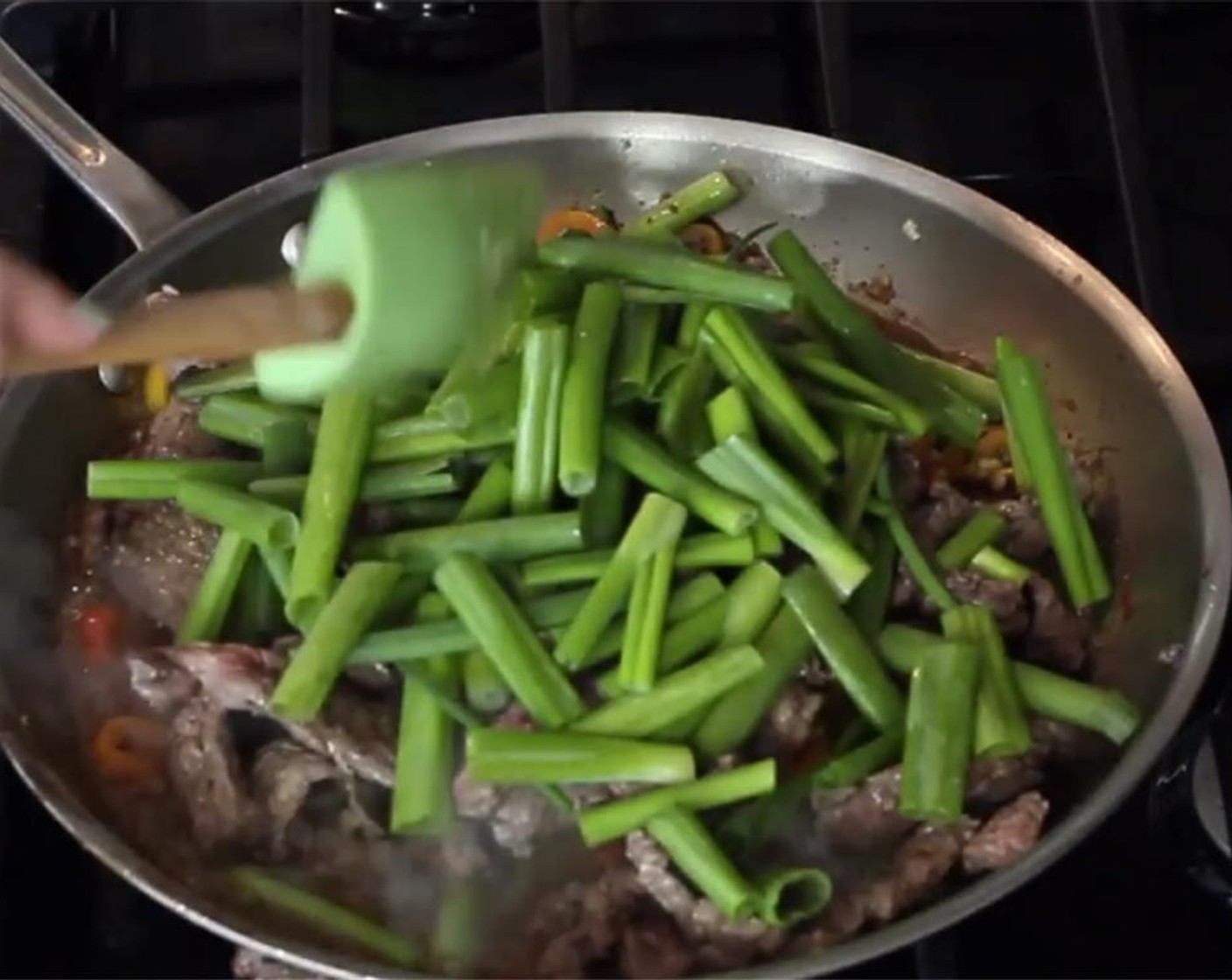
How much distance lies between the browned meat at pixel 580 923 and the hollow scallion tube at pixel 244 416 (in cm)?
33

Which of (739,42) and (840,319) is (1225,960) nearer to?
(840,319)

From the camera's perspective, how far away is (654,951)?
904 mm

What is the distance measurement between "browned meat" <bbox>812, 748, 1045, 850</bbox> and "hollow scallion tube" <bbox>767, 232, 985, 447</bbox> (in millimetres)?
225

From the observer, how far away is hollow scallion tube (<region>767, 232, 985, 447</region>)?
1103mm

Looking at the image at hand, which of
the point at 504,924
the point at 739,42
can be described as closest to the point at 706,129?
the point at 739,42

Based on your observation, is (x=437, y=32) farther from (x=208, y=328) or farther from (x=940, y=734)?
(x=940, y=734)

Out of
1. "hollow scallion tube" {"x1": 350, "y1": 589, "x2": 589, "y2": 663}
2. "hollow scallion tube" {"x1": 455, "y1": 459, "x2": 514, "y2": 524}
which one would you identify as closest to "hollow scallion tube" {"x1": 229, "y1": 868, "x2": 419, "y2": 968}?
"hollow scallion tube" {"x1": 350, "y1": 589, "x2": 589, "y2": 663}

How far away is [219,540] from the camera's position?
1.04 meters

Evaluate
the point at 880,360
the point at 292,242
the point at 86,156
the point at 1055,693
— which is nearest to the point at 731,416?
the point at 880,360

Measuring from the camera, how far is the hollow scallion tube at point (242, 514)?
1.00 meters

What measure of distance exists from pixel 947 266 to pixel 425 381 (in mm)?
390

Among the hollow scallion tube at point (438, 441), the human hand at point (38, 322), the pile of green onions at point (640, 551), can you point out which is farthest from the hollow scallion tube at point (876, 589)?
the human hand at point (38, 322)

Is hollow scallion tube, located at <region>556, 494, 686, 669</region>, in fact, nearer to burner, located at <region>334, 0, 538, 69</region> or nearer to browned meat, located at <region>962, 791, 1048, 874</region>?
browned meat, located at <region>962, 791, 1048, 874</region>

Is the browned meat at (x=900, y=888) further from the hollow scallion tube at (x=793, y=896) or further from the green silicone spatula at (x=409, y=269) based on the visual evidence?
the green silicone spatula at (x=409, y=269)
